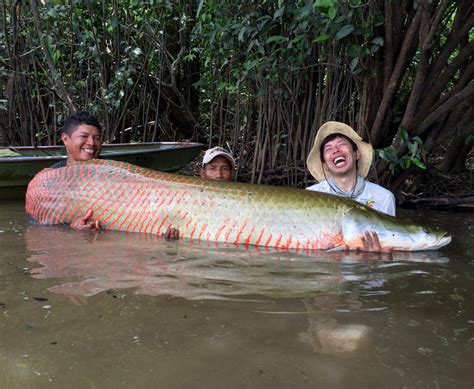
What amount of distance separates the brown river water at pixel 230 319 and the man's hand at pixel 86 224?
53cm

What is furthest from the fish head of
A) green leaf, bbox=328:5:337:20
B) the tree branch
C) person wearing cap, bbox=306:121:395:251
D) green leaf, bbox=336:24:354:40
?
the tree branch

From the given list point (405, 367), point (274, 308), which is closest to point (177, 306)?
point (274, 308)

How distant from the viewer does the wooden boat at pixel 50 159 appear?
497cm

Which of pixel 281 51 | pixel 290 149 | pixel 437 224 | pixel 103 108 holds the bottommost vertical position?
pixel 437 224

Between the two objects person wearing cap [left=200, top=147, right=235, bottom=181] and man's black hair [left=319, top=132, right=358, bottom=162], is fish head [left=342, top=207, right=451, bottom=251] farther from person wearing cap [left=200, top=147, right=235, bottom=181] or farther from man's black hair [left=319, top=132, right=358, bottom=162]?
person wearing cap [left=200, top=147, right=235, bottom=181]

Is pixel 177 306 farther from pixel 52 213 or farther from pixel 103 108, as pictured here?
pixel 103 108

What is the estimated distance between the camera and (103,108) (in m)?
7.51

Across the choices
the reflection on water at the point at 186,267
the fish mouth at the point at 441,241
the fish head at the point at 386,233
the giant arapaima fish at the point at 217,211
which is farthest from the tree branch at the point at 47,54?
the fish mouth at the point at 441,241

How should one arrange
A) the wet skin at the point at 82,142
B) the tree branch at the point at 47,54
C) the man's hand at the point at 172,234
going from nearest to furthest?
the man's hand at the point at 172,234 → the wet skin at the point at 82,142 → the tree branch at the point at 47,54

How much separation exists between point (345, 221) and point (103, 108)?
5614mm

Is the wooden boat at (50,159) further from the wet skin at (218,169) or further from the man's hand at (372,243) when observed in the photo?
the man's hand at (372,243)

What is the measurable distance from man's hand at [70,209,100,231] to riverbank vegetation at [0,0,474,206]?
2190 millimetres

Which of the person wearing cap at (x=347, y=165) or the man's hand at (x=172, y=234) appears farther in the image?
the person wearing cap at (x=347, y=165)

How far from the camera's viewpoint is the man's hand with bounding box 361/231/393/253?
2879 mm
